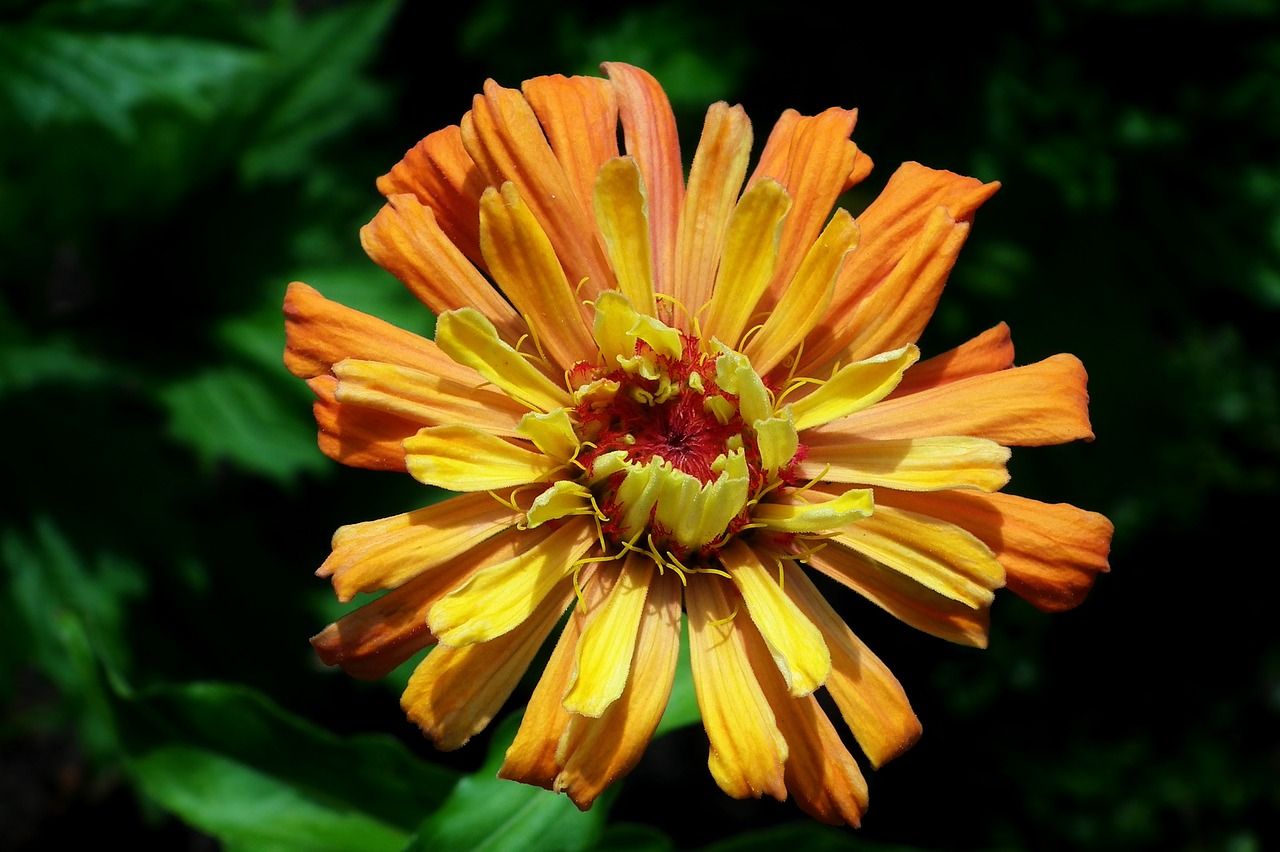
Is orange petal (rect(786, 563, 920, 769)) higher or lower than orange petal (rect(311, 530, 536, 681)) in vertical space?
lower

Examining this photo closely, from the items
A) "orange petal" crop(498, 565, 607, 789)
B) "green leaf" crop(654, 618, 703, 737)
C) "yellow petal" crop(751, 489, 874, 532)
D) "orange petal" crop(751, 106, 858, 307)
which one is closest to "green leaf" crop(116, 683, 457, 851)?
"green leaf" crop(654, 618, 703, 737)

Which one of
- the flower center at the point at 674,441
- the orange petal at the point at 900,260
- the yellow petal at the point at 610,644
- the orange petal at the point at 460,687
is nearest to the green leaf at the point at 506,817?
the orange petal at the point at 460,687

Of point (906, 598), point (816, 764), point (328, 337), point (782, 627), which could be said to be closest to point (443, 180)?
point (328, 337)

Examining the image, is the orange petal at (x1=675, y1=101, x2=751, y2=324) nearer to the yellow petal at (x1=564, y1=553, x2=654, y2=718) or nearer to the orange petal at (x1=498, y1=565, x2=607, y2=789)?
the yellow petal at (x1=564, y1=553, x2=654, y2=718)

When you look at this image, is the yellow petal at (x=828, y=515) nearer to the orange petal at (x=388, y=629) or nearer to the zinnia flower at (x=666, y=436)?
the zinnia flower at (x=666, y=436)

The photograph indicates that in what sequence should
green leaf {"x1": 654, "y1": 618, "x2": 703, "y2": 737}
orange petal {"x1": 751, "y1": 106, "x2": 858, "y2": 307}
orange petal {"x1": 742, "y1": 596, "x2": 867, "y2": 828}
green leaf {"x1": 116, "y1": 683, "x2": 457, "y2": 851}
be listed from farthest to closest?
green leaf {"x1": 116, "y1": 683, "x2": 457, "y2": 851} → green leaf {"x1": 654, "y1": 618, "x2": 703, "y2": 737} → orange petal {"x1": 751, "y1": 106, "x2": 858, "y2": 307} → orange petal {"x1": 742, "y1": 596, "x2": 867, "y2": 828}

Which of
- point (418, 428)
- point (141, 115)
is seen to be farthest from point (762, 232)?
point (141, 115)

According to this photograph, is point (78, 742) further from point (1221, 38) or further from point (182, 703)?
point (1221, 38)
